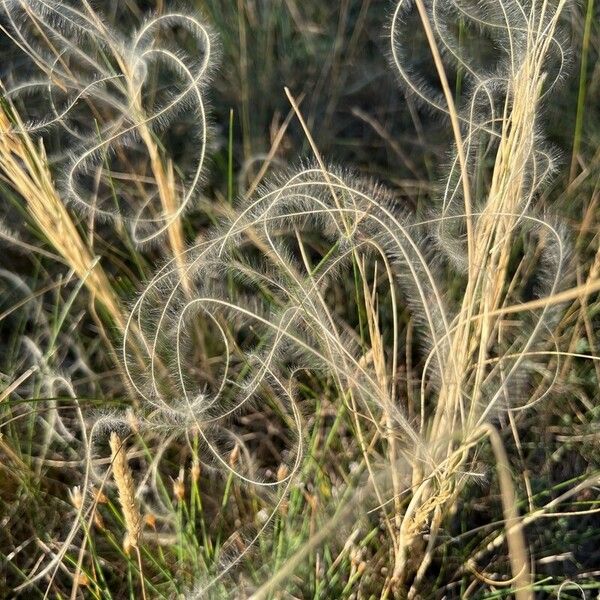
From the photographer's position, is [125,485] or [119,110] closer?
[125,485]

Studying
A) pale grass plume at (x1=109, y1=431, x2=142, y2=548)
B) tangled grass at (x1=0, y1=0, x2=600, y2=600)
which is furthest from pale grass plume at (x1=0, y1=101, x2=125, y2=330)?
pale grass plume at (x1=109, y1=431, x2=142, y2=548)

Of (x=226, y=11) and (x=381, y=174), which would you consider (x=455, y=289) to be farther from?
(x=226, y=11)

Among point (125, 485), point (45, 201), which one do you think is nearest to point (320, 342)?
point (125, 485)

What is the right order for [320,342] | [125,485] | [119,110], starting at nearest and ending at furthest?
[125,485], [320,342], [119,110]

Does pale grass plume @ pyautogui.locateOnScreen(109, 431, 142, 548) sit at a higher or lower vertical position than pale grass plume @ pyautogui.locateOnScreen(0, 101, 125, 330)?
lower

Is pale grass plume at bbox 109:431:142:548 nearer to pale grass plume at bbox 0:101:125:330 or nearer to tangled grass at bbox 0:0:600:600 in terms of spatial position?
tangled grass at bbox 0:0:600:600

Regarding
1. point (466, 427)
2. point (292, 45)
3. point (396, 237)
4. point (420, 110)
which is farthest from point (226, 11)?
point (466, 427)

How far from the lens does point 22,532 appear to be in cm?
112

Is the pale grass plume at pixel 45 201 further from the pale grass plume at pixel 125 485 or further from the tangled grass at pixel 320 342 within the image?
the pale grass plume at pixel 125 485

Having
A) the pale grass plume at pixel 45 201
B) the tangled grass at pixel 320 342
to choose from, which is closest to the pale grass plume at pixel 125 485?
the tangled grass at pixel 320 342

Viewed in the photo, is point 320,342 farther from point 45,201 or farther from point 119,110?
point 119,110

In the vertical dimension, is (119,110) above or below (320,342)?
above

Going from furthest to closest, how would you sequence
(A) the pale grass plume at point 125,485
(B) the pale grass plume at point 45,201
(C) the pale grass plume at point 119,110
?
(C) the pale grass plume at point 119,110 < (B) the pale grass plume at point 45,201 < (A) the pale grass plume at point 125,485

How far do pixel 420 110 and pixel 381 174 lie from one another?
181mm
